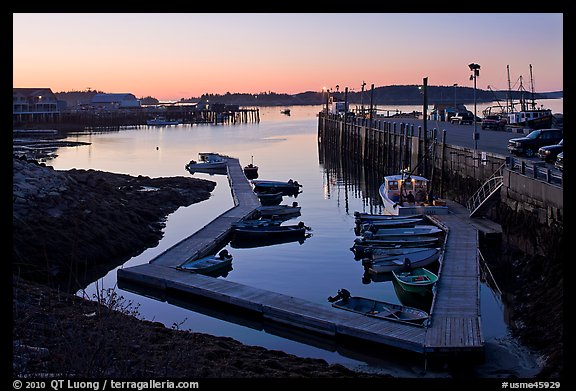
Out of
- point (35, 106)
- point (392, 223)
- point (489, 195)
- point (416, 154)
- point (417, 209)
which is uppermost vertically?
point (35, 106)

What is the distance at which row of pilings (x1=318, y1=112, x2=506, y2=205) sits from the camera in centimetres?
3494

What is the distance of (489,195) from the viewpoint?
94.3 ft

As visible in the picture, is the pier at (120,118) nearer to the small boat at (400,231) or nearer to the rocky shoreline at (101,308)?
the rocky shoreline at (101,308)

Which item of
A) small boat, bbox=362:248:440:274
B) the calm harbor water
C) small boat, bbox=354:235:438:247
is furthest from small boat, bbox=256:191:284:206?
small boat, bbox=362:248:440:274

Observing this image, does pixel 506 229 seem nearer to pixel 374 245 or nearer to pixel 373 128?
pixel 374 245

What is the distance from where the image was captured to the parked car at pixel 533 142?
117 ft

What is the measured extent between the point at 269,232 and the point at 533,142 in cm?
1559

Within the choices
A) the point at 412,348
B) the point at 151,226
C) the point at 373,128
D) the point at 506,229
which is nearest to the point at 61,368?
the point at 412,348

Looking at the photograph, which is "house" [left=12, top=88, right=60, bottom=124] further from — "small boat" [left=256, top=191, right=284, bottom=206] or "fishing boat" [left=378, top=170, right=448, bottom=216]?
"fishing boat" [left=378, top=170, right=448, bottom=216]

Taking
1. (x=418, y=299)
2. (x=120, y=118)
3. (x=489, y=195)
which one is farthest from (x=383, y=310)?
(x=120, y=118)

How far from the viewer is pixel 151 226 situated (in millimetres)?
32812

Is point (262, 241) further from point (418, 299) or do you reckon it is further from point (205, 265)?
point (418, 299)

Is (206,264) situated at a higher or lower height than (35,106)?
lower

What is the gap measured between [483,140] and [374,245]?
2353cm
